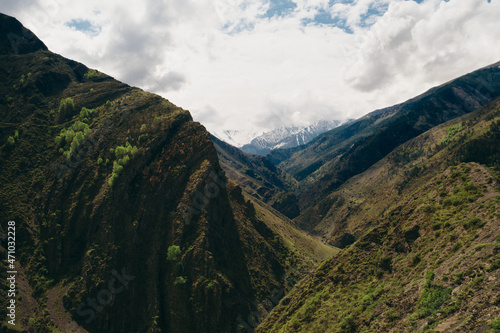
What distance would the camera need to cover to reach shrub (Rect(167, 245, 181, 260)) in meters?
95.2

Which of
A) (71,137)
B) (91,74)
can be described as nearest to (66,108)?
(71,137)

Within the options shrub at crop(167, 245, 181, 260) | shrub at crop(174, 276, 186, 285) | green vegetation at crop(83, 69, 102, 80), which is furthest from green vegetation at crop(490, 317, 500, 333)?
green vegetation at crop(83, 69, 102, 80)

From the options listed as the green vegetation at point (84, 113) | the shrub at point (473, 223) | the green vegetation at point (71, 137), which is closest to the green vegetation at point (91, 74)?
the green vegetation at point (84, 113)

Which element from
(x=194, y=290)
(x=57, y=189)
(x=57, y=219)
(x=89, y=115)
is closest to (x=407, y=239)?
(x=194, y=290)

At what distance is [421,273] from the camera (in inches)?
1339

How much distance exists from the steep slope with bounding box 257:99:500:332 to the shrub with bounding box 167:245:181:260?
153ft

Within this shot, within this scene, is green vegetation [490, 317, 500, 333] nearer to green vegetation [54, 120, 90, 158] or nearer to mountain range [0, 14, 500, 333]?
mountain range [0, 14, 500, 333]

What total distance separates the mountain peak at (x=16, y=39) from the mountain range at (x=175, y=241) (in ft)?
27.1

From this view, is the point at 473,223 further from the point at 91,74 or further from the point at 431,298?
the point at 91,74

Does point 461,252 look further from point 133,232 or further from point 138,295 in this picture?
point 133,232

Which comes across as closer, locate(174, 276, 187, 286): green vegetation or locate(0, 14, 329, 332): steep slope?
locate(0, 14, 329, 332): steep slope

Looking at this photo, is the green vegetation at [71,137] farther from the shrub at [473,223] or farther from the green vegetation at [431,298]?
the shrub at [473,223]

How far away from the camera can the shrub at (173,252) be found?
95.2m

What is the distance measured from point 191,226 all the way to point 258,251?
3431 cm
